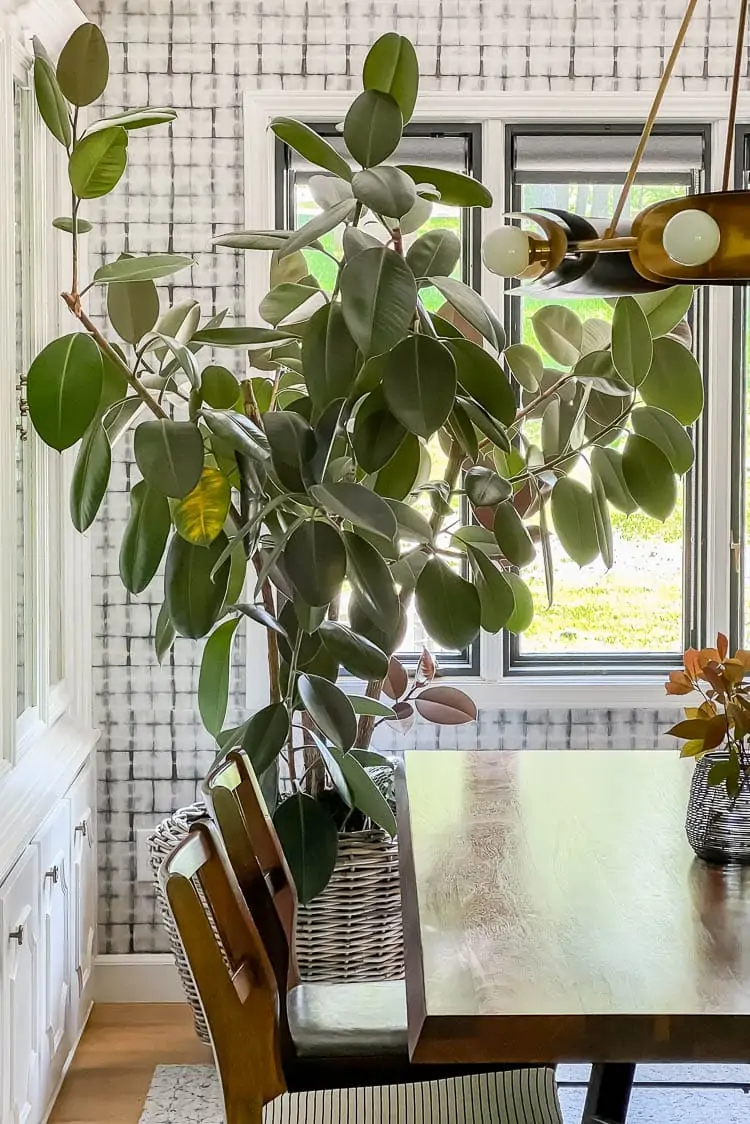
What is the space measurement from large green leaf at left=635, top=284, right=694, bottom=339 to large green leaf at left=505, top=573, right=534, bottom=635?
0.64 meters

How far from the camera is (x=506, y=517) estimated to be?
2410 mm

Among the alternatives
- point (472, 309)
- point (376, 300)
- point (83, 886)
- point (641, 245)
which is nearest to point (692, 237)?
point (641, 245)

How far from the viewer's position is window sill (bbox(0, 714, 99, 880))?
2215mm

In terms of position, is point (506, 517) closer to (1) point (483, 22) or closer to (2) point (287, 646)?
(2) point (287, 646)

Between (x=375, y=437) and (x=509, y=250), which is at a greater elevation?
(x=509, y=250)

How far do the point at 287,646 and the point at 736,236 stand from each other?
1283 millimetres

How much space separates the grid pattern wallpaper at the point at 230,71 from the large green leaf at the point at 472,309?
1217 millimetres

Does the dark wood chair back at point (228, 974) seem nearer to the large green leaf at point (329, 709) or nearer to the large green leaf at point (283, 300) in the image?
the large green leaf at point (329, 709)

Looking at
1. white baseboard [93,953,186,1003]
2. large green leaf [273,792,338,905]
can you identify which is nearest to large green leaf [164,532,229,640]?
large green leaf [273,792,338,905]

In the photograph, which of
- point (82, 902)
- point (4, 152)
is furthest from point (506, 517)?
point (82, 902)

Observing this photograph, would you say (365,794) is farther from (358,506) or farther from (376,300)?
(376,300)

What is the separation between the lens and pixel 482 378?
2.17 m

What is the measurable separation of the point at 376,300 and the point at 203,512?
0.57 metres

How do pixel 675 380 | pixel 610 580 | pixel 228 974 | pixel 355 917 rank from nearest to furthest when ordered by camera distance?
1. pixel 228 974
2. pixel 675 380
3. pixel 355 917
4. pixel 610 580
